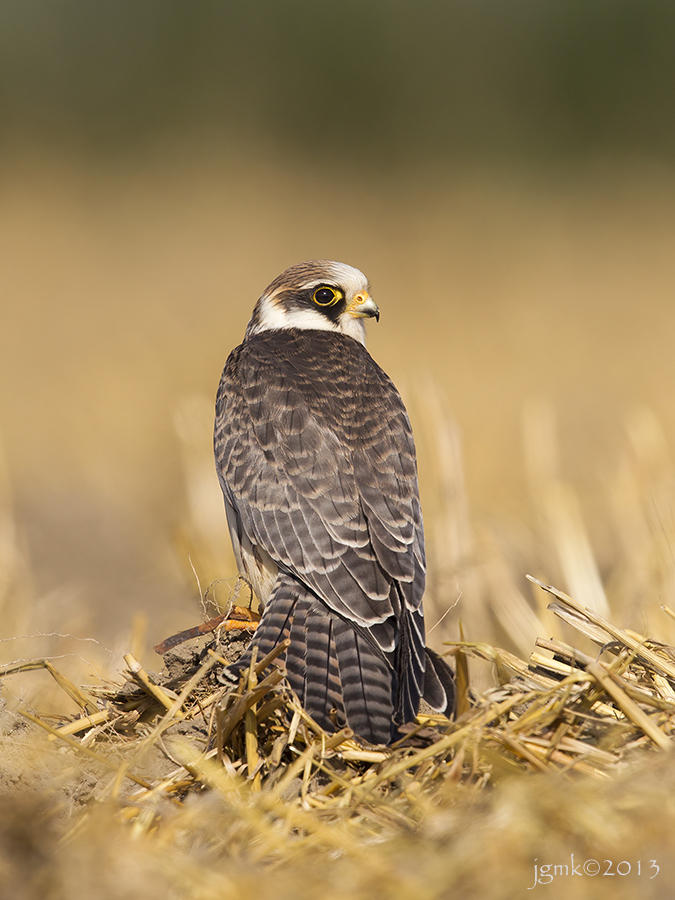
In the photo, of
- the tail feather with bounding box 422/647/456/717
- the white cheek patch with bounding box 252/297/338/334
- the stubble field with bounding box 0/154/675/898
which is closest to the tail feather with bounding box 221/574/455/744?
the tail feather with bounding box 422/647/456/717

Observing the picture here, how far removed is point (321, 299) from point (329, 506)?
1.26 meters

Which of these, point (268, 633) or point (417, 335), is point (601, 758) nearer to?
point (268, 633)

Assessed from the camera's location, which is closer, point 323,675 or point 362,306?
point 323,675

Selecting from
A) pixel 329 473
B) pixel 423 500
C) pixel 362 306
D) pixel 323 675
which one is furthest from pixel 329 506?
pixel 423 500

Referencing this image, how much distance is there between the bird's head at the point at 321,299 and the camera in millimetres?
4676

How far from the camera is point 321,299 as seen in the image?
4.70 meters

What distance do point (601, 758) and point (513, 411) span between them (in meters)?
7.01

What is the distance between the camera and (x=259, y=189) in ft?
45.9

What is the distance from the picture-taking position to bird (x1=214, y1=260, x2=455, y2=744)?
10.7ft

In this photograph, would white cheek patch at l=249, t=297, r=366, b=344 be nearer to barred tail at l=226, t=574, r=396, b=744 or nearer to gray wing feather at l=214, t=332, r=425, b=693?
gray wing feather at l=214, t=332, r=425, b=693

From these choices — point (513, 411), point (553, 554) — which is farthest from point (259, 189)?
point (553, 554)

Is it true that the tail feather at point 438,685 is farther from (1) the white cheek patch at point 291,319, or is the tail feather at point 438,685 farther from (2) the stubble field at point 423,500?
(1) the white cheek patch at point 291,319

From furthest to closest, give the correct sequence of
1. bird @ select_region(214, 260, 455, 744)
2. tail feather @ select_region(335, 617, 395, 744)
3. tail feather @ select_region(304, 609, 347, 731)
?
bird @ select_region(214, 260, 455, 744)
tail feather @ select_region(304, 609, 347, 731)
tail feather @ select_region(335, 617, 395, 744)

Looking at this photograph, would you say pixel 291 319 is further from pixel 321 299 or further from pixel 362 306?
pixel 362 306
